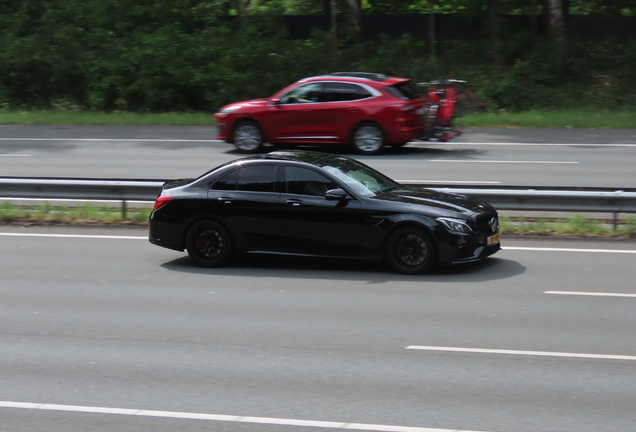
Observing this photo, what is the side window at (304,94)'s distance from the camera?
20.2 meters

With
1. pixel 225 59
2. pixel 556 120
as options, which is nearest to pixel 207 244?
pixel 556 120

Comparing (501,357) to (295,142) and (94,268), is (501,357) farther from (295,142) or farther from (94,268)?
(295,142)

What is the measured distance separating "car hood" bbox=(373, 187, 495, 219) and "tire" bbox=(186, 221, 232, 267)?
6.79ft

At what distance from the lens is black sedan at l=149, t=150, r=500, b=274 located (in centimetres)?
1009

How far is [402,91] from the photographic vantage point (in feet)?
65.2

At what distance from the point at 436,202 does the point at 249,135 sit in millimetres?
10842

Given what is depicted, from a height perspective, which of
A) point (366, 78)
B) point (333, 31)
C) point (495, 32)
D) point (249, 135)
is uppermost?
point (333, 31)

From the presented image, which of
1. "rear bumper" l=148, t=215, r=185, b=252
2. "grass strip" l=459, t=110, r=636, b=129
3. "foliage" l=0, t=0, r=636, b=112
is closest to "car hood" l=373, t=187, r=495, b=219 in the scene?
"rear bumper" l=148, t=215, r=185, b=252

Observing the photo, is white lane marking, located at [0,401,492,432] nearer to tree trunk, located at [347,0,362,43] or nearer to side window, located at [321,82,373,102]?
side window, located at [321,82,373,102]

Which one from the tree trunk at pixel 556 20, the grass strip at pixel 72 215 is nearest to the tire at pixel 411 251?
the grass strip at pixel 72 215

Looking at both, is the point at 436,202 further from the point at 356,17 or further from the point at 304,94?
the point at 356,17

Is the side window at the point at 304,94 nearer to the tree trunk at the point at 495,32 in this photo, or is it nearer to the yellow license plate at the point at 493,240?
Result: the yellow license plate at the point at 493,240

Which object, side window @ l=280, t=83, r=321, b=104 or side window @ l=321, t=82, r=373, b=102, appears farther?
side window @ l=280, t=83, r=321, b=104

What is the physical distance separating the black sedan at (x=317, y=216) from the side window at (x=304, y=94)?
9.02m
